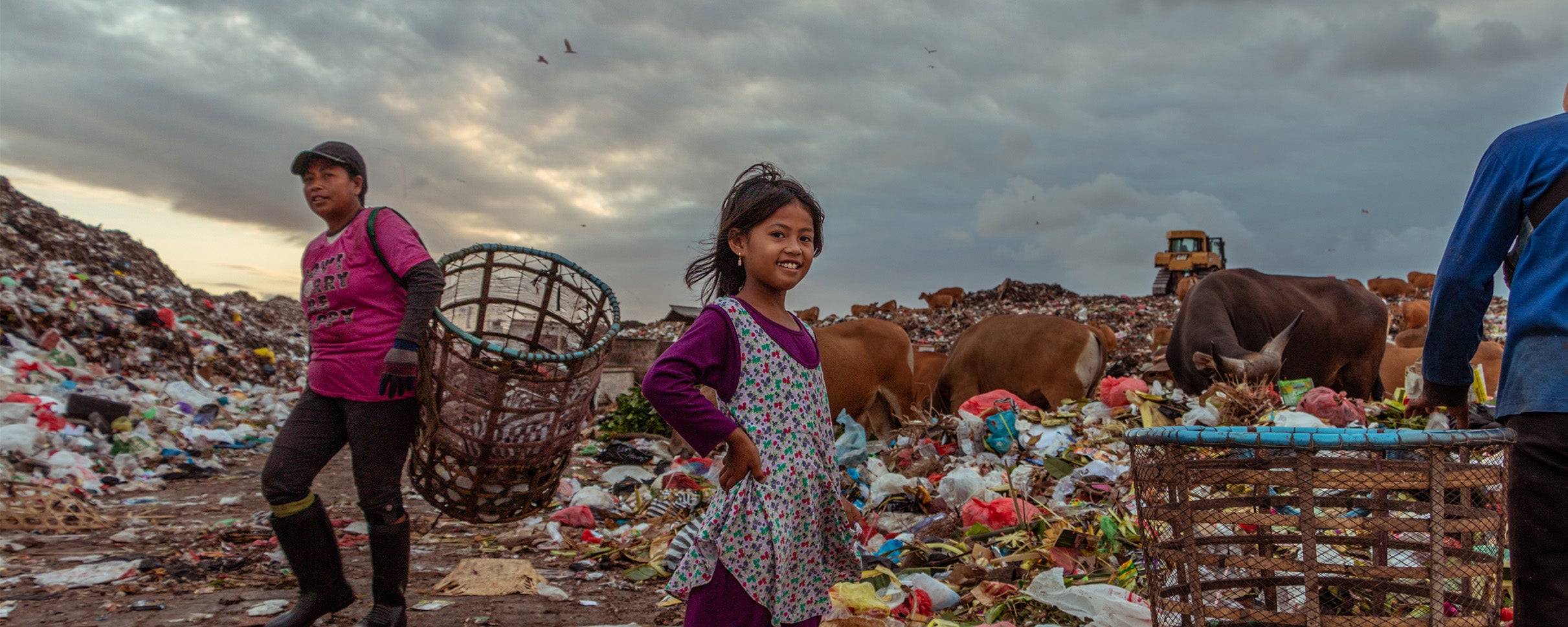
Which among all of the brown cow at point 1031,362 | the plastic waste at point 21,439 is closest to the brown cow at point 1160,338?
the brown cow at point 1031,362

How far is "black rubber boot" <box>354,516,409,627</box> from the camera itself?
10.5 ft

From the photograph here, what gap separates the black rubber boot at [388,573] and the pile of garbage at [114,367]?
3835mm

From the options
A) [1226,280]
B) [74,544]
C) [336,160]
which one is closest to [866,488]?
[336,160]

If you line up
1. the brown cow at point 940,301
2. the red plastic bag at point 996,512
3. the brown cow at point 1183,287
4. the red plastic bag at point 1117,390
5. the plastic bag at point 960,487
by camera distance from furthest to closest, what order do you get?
the brown cow at point 940,301 < the brown cow at point 1183,287 < the red plastic bag at point 1117,390 < the plastic bag at point 960,487 < the red plastic bag at point 996,512

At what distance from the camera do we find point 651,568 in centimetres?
453

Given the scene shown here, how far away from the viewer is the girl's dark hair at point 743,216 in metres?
2.29

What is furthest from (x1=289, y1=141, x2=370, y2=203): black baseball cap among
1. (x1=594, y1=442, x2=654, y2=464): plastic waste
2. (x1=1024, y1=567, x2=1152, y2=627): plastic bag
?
(x1=594, y1=442, x2=654, y2=464): plastic waste

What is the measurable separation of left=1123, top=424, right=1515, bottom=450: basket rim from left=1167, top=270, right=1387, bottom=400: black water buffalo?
6.33 m

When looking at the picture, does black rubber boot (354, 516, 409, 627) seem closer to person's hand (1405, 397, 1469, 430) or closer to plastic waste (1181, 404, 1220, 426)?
person's hand (1405, 397, 1469, 430)

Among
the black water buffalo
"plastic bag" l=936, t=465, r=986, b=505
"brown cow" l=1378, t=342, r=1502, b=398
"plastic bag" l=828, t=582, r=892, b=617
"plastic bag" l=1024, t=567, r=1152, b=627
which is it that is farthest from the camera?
"brown cow" l=1378, t=342, r=1502, b=398

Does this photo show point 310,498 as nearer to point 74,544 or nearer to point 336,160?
point 336,160

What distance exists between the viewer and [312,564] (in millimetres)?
3201

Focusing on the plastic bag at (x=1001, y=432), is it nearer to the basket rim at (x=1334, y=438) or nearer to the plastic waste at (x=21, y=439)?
the basket rim at (x=1334, y=438)

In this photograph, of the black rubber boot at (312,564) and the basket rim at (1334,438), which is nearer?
the basket rim at (1334,438)
